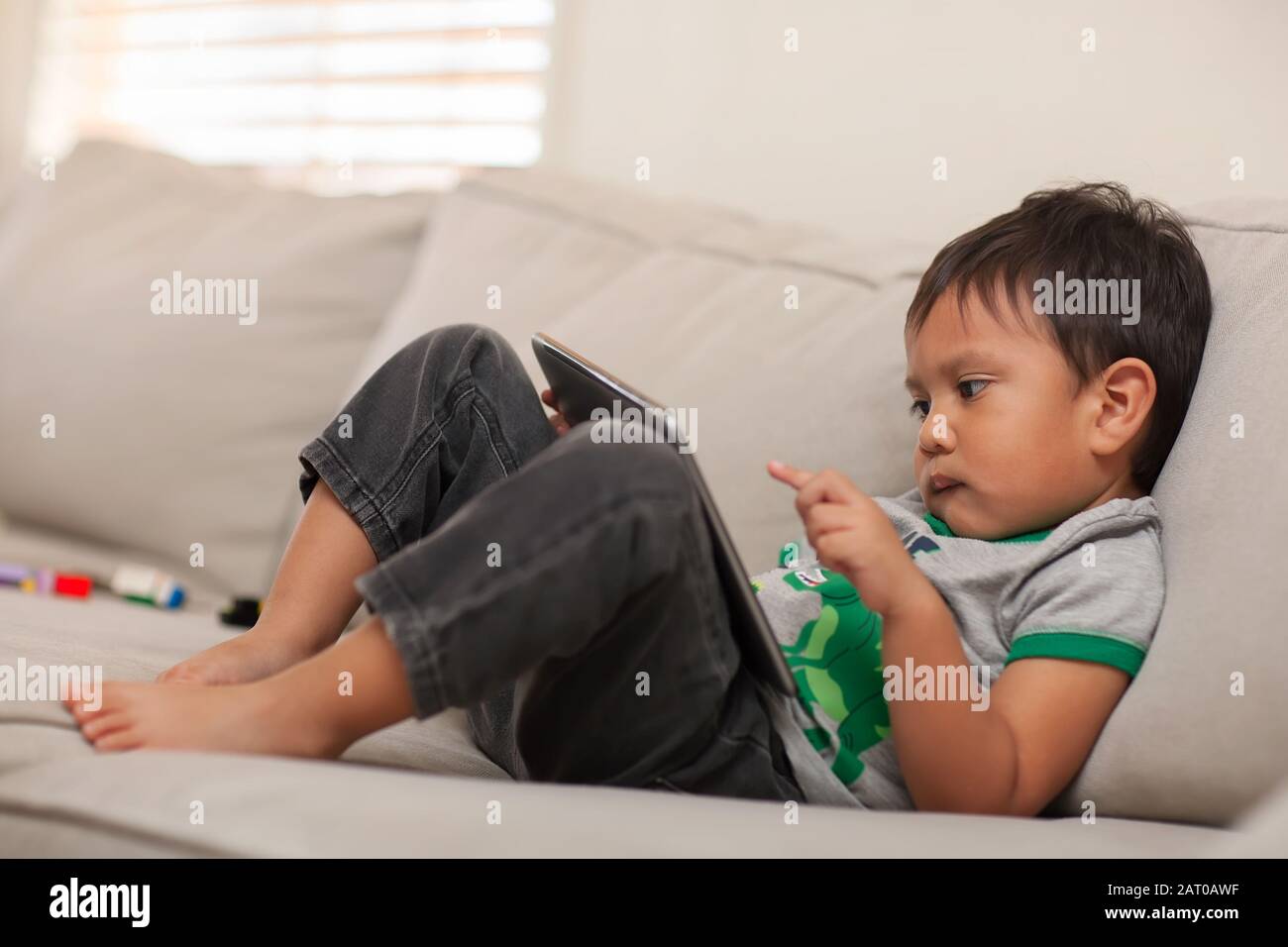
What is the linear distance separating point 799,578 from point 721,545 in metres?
0.23

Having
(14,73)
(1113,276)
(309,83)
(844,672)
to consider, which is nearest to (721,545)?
(844,672)

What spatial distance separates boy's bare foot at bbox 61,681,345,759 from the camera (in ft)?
2.28

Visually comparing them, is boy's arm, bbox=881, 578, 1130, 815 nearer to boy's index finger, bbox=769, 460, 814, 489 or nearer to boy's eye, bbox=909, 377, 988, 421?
boy's index finger, bbox=769, 460, 814, 489

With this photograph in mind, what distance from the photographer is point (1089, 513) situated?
2.81ft

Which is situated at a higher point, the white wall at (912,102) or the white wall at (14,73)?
the white wall at (14,73)

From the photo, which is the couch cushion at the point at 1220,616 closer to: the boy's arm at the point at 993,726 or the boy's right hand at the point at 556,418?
the boy's arm at the point at 993,726

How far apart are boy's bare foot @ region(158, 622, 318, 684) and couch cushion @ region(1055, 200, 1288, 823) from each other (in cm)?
55

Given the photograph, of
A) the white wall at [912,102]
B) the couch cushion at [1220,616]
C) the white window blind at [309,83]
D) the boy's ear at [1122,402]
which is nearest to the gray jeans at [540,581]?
the couch cushion at [1220,616]

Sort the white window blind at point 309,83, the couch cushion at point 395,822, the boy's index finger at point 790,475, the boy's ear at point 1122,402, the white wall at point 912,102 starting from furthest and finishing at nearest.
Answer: the white window blind at point 309,83 → the white wall at point 912,102 → the boy's ear at point 1122,402 → the boy's index finger at point 790,475 → the couch cushion at point 395,822

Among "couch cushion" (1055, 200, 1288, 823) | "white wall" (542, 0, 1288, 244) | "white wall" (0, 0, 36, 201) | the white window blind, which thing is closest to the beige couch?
"couch cushion" (1055, 200, 1288, 823)

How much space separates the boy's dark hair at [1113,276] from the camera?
35.8 inches

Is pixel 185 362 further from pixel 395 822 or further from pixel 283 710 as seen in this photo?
pixel 395 822

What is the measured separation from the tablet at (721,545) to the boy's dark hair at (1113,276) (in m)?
0.31
